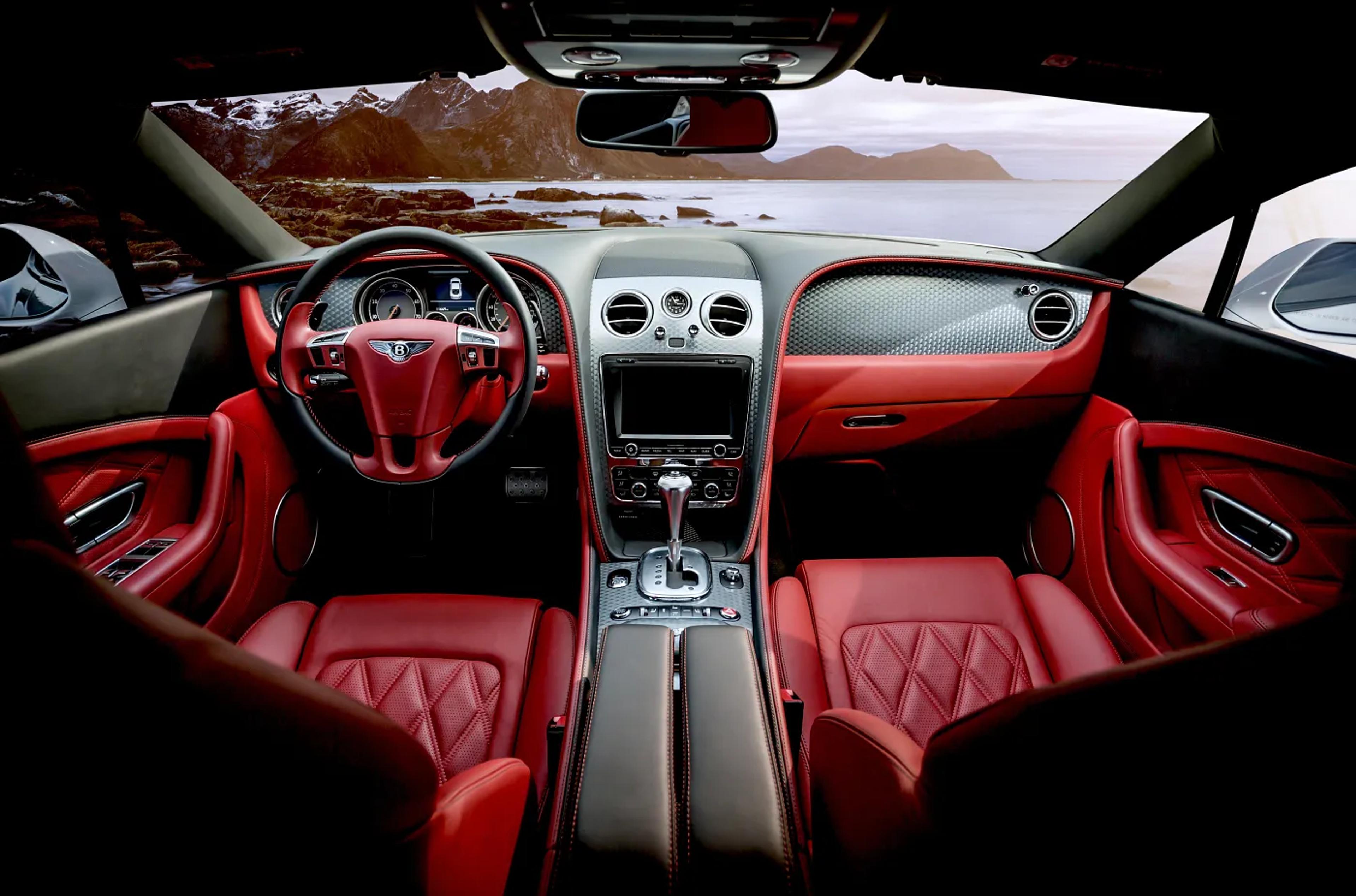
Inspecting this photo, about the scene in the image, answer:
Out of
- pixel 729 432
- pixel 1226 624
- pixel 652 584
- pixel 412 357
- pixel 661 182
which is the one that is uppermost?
pixel 661 182

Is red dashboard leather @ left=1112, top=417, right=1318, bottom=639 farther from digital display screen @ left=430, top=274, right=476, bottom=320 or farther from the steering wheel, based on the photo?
digital display screen @ left=430, top=274, right=476, bottom=320

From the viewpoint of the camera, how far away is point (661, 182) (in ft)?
9.22

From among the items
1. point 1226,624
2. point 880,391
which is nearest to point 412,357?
point 880,391

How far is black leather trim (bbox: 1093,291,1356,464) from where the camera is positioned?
1640mm

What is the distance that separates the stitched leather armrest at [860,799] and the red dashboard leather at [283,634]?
142 centimetres

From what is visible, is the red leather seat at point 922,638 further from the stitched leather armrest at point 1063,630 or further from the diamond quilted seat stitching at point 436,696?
the diamond quilted seat stitching at point 436,696

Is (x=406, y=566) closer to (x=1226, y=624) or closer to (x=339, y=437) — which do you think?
(x=339, y=437)

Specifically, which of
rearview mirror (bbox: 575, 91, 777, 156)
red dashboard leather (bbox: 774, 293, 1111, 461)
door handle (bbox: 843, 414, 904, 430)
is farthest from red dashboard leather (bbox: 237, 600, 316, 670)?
door handle (bbox: 843, 414, 904, 430)

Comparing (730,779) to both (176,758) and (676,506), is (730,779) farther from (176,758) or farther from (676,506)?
(676,506)

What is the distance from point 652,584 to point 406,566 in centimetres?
120

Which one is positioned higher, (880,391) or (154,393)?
(154,393)

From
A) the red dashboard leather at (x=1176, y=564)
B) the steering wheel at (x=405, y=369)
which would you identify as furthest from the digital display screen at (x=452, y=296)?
the red dashboard leather at (x=1176, y=564)

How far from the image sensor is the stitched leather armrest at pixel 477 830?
0.73m

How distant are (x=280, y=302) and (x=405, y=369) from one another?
32.8 inches
